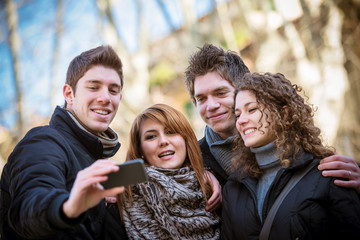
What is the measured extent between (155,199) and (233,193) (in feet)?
1.71

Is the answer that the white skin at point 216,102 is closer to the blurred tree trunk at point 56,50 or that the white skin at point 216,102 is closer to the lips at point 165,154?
the lips at point 165,154

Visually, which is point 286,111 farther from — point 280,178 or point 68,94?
point 68,94

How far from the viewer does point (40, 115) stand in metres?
6.97

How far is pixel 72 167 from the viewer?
1.95 m

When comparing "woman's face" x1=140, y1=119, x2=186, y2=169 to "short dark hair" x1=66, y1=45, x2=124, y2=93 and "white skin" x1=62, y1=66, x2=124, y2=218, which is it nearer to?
"white skin" x1=62, y1=66, x2=124, y2=218

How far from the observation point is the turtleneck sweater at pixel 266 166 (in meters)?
2.08

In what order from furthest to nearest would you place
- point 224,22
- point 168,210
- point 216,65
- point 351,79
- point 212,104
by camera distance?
1. point 351,79
2. point 224,22
3. point 216,65
4. point 212,104
5. point 168,210

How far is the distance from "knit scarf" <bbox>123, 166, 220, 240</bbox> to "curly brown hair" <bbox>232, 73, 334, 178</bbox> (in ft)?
1.36

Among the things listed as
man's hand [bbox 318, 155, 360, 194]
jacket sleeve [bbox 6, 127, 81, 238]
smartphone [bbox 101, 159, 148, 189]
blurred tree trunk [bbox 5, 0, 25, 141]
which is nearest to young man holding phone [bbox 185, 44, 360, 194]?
man's hand [bbox 318, 155, 360, 194]

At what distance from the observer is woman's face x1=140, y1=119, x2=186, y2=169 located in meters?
2.39

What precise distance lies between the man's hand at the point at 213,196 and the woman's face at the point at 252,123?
470 mm

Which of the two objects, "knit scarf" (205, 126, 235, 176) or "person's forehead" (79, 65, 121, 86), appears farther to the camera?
"knit scarf" (205, 126, 235, 176)

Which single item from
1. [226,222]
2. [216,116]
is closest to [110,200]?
[226,222]

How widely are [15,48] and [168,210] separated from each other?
16.2ft
